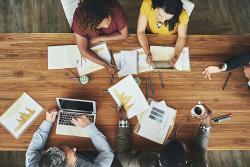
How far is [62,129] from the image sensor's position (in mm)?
2238

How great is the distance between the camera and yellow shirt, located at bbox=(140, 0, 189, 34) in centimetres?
239

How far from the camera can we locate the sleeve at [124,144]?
2.17 metres

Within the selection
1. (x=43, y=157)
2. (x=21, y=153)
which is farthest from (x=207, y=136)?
(x=21, y=153)

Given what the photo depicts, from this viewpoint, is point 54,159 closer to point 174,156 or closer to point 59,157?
point 59,157

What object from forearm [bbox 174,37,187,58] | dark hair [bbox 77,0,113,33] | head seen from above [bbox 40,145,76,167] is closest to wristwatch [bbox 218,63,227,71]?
forearm [bbox 174,37,187,58]

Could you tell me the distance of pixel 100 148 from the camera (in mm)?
2195

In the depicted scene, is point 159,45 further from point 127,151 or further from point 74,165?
point 74,165

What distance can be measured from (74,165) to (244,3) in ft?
9.17

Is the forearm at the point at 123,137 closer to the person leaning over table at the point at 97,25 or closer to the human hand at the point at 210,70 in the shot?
the person leaning over table at the point at 97,25

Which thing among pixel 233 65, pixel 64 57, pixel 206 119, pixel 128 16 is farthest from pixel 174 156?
pixel 128 16

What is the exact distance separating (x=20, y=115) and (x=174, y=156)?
113cm

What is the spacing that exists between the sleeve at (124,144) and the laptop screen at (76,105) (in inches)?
10.2

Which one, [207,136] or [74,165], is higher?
[207,136]

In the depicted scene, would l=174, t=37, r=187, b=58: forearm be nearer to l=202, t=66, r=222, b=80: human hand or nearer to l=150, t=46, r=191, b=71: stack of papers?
l=150, t=46, r=191, b=71: stack of papers
